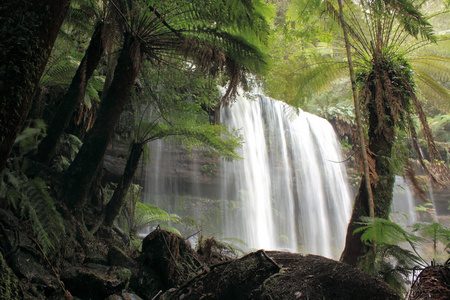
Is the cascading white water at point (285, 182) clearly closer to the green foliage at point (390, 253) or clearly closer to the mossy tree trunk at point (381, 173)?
the mossy tree trunk at point (381, 173)

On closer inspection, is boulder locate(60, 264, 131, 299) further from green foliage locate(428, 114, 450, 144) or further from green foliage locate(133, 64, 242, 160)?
green foliage locate(428, 114, 450, 144)

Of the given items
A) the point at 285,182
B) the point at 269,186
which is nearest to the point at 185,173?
the point at 269,186

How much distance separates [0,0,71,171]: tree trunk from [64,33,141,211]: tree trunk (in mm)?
2185

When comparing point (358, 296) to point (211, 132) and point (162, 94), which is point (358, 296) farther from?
point (162, 94)

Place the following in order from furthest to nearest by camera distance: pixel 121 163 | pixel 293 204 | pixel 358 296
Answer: pixel 293 204, pixel 121 163, pixel 358 296

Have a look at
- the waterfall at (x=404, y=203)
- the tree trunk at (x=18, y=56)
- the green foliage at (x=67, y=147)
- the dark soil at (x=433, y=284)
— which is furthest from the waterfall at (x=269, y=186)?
the dark soil at (x=433, y=284)

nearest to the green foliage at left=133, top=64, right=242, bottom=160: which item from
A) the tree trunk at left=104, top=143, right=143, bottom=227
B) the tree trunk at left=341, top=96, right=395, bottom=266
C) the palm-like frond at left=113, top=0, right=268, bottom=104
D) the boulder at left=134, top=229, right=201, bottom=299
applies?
the tree trunk at left=104, top=143, right=143, bottom=227

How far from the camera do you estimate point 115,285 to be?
2.40 m

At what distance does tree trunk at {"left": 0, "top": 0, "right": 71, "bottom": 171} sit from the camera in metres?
1.26

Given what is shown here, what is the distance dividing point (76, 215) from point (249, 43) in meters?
3.02

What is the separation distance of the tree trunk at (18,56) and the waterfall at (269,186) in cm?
727

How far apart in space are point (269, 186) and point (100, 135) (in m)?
8.22

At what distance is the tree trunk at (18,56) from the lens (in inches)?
49.5

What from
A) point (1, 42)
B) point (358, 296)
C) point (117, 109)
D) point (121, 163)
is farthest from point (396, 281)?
point (121, 163)
